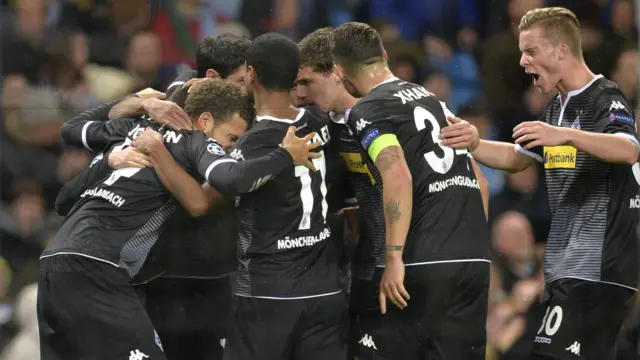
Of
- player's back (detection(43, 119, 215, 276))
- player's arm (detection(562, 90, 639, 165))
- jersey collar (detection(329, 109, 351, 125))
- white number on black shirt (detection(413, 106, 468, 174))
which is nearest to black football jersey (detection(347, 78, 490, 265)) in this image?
white number on black shirt (detection(413, 106, 468, 174))

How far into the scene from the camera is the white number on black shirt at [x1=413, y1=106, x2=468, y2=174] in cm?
335

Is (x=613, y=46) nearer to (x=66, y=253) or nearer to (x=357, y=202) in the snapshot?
(x=357, y=202)

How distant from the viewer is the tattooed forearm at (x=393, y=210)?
3.19 metres

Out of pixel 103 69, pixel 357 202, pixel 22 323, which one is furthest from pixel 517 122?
pixel 22 323

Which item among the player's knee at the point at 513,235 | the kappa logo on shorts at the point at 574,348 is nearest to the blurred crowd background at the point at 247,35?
the player's knee at the point at 513,235

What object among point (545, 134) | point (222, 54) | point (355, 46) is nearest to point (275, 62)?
point (355, 46)

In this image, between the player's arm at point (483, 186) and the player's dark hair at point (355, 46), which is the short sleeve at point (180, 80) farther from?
the player's arm at point (483, 186)

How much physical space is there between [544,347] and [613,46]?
145 cm

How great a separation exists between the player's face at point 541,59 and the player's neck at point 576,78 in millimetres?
31

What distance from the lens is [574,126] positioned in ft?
11.3

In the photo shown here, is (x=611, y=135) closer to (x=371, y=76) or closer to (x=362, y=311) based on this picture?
(x=371, y=76)

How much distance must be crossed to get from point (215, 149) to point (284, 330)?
0.71m

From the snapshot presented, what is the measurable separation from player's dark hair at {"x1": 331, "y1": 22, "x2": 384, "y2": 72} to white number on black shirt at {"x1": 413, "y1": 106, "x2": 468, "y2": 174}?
0.27 meters

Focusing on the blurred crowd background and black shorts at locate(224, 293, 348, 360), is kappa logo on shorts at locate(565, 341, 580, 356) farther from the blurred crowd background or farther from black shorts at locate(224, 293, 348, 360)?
black shorts at locate(224, 293, 348, 360)
